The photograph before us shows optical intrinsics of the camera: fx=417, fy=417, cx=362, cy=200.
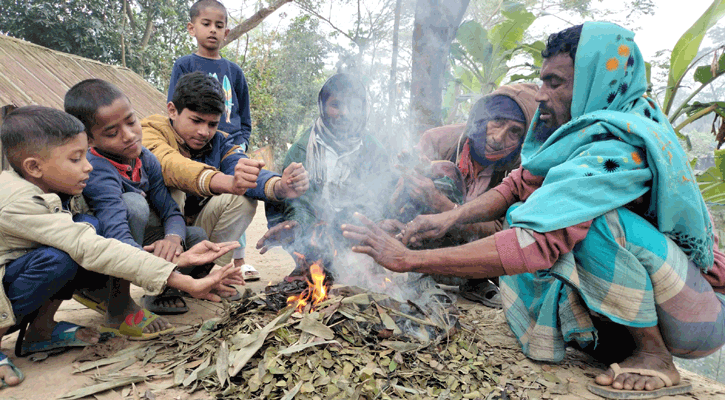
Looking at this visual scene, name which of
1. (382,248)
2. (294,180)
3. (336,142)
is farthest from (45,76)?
(382,248)

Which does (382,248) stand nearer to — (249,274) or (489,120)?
(489,120)

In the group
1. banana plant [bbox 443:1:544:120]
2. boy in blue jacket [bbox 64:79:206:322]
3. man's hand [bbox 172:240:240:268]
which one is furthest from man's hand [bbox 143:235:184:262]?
banana plant [bbox 443:1:544:120]

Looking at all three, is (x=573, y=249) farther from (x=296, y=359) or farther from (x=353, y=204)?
(x=353, y=204)

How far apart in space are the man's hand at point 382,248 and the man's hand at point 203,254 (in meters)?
0.75

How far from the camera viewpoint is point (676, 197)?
1.94m

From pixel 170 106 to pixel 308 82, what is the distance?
20.1 feet

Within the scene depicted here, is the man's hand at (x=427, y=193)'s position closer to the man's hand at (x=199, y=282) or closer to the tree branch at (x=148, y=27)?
the man's hand at (x=199, y=282)

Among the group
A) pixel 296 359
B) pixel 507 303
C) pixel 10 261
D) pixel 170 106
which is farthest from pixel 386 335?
pixel 170 106

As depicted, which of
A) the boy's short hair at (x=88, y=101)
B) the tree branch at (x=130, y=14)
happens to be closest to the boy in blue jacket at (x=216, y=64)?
the boy's short hair at (x=88, y=101)

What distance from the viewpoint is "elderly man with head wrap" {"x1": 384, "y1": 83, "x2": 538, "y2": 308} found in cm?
332

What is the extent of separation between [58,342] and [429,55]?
468 centimetres

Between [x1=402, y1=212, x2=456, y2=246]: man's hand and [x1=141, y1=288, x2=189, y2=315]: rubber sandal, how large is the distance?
5.69ft

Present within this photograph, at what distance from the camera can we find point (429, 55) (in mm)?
5262

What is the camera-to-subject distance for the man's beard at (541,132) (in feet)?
8.55
